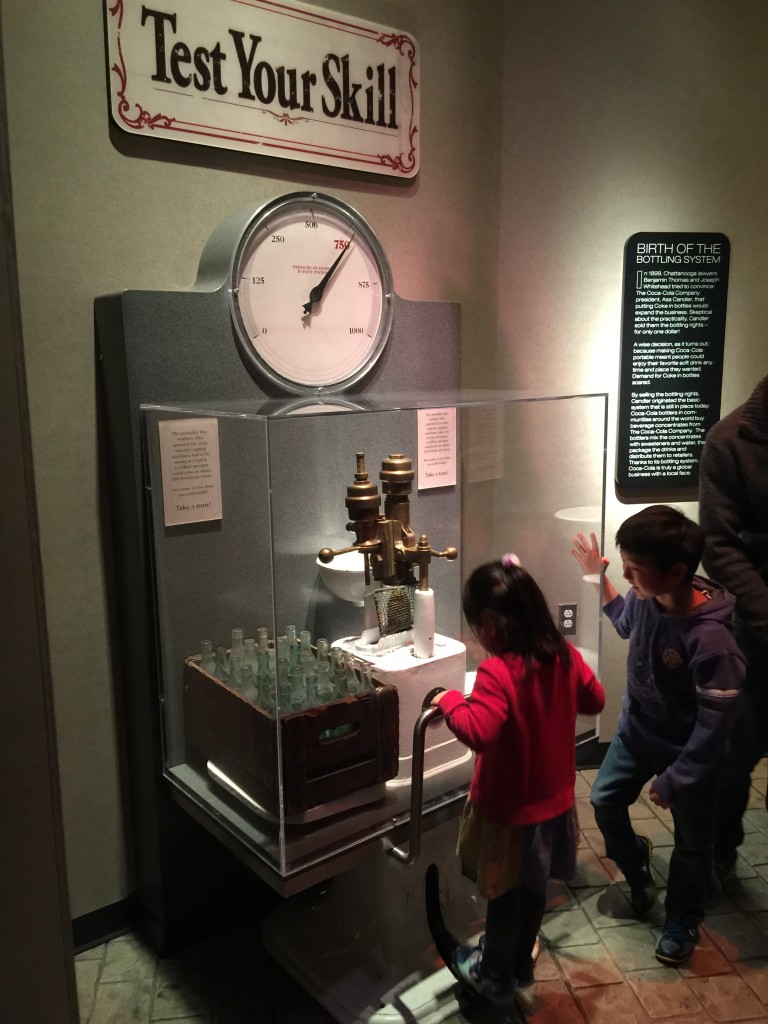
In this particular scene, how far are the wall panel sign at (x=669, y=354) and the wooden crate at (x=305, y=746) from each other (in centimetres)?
135

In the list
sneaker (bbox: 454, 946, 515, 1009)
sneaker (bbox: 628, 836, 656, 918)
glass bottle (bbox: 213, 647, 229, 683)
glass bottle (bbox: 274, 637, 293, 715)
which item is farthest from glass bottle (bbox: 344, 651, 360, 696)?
sneaker (bbox: 628, 836, 656, 918)

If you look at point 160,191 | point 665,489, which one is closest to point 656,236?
point 665,489

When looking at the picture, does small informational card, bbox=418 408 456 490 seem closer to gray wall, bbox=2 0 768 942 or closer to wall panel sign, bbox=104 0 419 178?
gray wall, bbox=2 0 768 942

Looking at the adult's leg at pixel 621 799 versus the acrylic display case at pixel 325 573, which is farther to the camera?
the adult's leg at pixel 621 799

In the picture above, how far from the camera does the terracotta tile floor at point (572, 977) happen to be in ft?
5.54

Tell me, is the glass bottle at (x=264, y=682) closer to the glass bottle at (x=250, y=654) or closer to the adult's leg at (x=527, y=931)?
the glass bottle at (x=250, y=654)

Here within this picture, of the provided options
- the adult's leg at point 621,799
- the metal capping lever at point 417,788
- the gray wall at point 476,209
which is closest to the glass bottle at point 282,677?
the metal capping lever at point 417,788

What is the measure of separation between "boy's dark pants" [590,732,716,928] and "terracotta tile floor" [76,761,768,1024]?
106 mm

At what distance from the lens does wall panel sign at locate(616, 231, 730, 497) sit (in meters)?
2.44

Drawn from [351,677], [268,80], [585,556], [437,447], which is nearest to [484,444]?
[437,447]

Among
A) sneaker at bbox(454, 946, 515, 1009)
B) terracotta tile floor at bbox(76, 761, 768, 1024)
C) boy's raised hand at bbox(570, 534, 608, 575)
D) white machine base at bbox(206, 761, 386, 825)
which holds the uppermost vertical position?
boy's raised hand at bbox(570, 534, 608, 575)

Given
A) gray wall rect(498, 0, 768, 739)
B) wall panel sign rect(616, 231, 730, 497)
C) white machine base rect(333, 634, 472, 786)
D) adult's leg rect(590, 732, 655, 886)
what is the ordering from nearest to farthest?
white machine base rect(333, 634, 472, 786) < adult's leg rect(590, 732, 655, 886) < gray wall rect(498, 0, 768, 739) < wall panel sign rect(616, 231, 730, 497)

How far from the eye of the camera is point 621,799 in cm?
191

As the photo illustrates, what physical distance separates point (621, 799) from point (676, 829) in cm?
14
